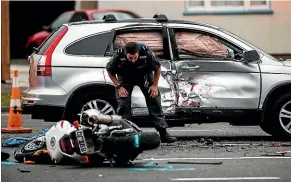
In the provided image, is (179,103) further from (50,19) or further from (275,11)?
(50,19)

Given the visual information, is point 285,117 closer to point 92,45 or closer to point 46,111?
point 92,45

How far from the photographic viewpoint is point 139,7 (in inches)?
1214

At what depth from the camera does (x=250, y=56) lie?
48.2 ft

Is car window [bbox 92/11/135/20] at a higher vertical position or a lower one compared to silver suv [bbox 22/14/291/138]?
lower

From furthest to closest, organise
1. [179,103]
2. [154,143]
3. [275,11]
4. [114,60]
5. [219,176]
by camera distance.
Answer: [275,11] → [179,103] → [114,60] → [154,143] → [219,176]

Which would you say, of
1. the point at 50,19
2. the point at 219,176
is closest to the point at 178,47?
the point at 219,176

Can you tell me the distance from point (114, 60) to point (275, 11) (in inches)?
679

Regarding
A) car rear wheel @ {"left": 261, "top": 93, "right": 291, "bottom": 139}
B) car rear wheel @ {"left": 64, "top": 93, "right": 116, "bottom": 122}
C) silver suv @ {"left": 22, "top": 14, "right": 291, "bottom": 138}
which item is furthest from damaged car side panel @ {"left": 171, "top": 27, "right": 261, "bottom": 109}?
car rear wheel @ {"left": 64, "top": 93, "right": 116, "bottom": 122}

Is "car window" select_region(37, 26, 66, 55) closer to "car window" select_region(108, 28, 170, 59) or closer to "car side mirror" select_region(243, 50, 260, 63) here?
"car window" select_region(108, 28, 170, 59)

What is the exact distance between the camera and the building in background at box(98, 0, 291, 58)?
1194 inches

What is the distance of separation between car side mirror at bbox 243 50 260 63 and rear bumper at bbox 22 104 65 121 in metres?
2.51

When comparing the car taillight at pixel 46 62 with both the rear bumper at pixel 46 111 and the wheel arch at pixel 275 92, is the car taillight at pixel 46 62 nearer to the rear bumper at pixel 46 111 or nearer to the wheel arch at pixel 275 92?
the rear bumper at pixel 46 111

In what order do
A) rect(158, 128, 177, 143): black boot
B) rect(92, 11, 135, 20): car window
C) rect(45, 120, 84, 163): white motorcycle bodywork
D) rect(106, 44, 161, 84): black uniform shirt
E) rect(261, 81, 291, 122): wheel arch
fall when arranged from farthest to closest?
1. rect(92, 11, 135, 20): car window
2. rect(261, 81, 291, 122): wheel arch
3. rect(158, 128, 177, 143): black boot
4. rect(106, 44, 161, 84): black uniform shirt
5. rect(45, 120, 84, 163): white motorcycle bodywork

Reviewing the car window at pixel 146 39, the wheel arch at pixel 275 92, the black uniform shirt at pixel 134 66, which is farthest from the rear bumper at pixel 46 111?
the wheel arch at pixel 275 92
